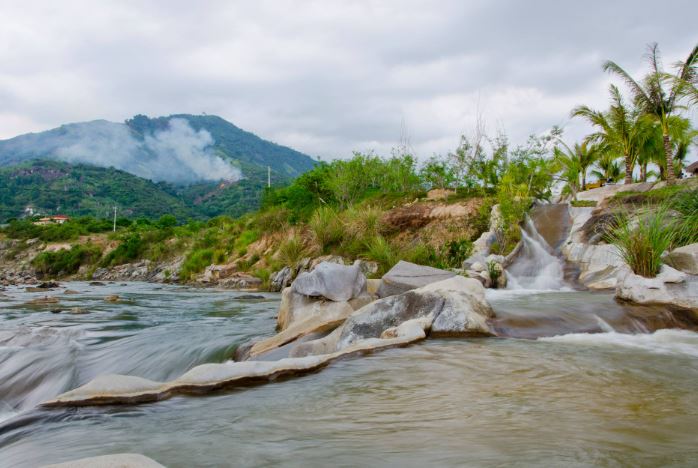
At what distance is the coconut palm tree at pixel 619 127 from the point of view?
24.3 m

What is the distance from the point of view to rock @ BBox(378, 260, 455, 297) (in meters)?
8.08

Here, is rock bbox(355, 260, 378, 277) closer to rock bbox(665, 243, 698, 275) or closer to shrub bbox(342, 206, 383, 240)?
shrub bbox(342, 206, 383, 240)

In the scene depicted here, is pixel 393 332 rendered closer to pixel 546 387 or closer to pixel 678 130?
pixel 546 387

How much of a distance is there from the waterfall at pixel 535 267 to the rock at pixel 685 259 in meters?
3.66

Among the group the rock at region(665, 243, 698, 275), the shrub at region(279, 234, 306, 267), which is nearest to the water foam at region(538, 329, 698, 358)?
the rock at region(665, 243, 698, 275)

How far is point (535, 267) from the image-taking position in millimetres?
13078

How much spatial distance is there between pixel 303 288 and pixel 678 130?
29.3 meters

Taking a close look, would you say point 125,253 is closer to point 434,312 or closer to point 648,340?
point 434,312

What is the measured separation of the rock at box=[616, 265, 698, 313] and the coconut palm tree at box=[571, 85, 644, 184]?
2166 centimetres

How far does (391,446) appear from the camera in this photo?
7.22 ft

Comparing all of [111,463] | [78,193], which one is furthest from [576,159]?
[78,193]

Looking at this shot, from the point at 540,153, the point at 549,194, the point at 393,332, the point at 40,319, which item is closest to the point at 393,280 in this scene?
the point at 393,332

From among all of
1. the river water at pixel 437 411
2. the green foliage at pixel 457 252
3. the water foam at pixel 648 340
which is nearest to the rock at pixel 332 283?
the river water at pixel 437 411

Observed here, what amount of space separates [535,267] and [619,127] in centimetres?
1709
